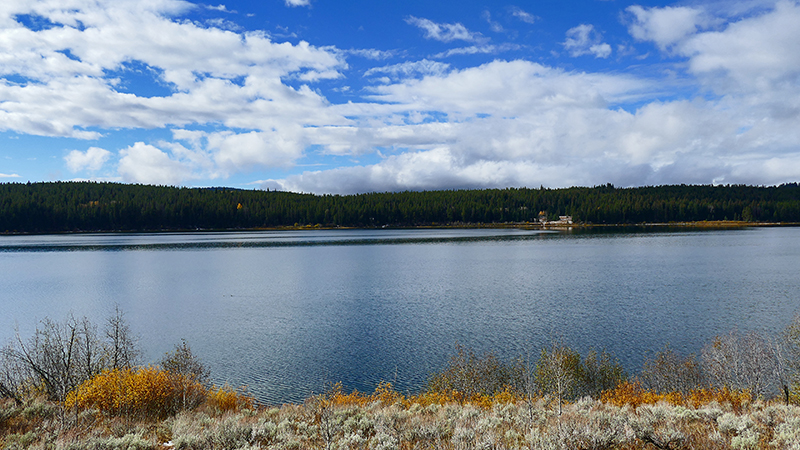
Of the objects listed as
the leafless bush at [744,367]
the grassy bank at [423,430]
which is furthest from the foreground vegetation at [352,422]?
the leafless bush at [744,367]

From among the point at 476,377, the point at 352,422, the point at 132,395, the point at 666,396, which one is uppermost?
the point at 352,422

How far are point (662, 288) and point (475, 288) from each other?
59.2 feet

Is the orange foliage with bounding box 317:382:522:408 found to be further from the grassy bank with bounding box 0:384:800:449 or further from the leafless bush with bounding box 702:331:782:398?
the leafless bush with bounding box 702:331:782:398

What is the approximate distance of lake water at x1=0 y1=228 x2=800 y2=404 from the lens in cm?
2642

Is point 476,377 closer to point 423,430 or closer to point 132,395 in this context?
point 423,430

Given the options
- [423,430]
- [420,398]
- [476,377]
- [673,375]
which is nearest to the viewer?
[423,430]

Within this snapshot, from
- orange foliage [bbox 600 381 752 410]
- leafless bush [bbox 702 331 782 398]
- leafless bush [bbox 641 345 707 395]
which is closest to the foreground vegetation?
orange foliage [bbox 600 381 752 410]

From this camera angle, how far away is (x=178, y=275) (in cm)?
6209

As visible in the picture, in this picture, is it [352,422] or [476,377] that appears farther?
[476,377]

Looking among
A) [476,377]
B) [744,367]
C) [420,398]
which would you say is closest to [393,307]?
[476,377]

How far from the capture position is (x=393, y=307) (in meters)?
39.6

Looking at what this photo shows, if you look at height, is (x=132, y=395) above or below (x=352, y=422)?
below

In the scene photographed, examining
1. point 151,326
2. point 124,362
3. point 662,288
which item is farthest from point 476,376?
point 662,288

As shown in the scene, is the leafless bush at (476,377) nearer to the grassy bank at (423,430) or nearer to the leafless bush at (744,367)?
the grassy bank at (423,430)
